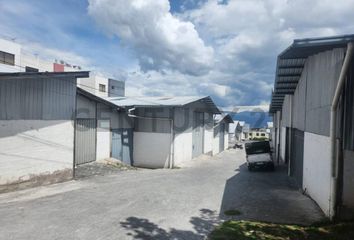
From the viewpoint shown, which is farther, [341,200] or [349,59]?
[341,200]

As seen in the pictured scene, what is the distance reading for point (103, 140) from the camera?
17312 mm

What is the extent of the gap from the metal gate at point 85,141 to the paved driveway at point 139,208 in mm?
2257

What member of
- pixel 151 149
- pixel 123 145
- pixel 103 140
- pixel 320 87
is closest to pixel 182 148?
pixel 151 149

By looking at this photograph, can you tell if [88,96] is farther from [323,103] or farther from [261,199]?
[323,103]

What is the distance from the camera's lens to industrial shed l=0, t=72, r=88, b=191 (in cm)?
1027

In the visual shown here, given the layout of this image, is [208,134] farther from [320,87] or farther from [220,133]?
[320,87]

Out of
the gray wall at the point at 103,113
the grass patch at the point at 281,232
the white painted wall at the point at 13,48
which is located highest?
the white painted wall at the point at 13,48

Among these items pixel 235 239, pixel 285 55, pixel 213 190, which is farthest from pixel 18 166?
pixel 285 55

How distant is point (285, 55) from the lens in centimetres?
972

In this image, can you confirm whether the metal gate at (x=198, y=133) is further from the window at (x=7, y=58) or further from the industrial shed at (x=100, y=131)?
the window at (x=7, y=58)

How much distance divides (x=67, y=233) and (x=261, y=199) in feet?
21.8

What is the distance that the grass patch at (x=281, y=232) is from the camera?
6.39 meters

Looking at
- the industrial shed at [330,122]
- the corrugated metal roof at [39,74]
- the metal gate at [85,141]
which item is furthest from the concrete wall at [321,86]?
the metal gate at [85,141]

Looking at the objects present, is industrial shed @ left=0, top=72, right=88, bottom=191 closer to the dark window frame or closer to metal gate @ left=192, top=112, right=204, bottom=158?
metal gate @ left=192, top=112, right=204, bottom=158
